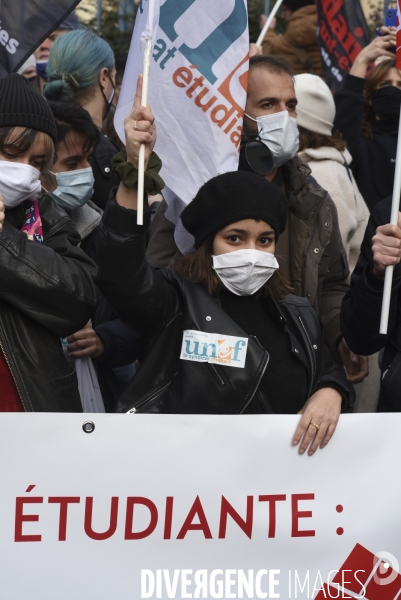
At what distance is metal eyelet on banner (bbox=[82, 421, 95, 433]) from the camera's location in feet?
10.9

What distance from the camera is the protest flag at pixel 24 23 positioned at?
4371mm

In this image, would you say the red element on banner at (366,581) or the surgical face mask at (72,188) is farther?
the surgical face mask at (72,188)

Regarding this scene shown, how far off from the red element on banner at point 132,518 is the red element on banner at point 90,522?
0.04 m

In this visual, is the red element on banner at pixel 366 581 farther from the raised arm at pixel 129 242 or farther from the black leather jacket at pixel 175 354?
the raised arm at pixel 129 242

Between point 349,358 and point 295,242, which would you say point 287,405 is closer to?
point 349,358

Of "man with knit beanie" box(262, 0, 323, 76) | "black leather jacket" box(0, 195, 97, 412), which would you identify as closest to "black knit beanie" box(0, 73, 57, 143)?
"black leather jacket" box(0, 195, 97, 412)

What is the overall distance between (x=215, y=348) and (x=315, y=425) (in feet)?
1.41

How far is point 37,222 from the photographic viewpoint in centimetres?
373

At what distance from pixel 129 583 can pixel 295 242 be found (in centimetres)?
194

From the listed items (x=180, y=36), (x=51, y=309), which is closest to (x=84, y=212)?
(x=180, y=36)

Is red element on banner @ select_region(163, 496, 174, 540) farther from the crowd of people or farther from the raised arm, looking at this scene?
the raised arm

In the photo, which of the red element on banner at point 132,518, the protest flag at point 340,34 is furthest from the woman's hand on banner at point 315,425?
the protest flag at point 340,34

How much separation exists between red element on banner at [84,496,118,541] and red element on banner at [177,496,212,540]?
208mm

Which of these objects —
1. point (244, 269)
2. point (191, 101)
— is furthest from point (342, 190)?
point (244, 269)
